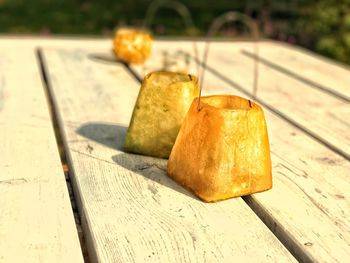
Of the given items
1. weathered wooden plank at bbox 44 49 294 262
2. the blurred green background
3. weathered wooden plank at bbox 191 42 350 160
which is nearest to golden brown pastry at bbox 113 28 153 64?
weathered wooden plank at bbox 191 42 350 160

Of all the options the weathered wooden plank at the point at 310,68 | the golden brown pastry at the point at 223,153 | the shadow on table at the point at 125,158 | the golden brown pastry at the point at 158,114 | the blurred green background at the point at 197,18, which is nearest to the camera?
the golden brown pastry at the point at 223,153

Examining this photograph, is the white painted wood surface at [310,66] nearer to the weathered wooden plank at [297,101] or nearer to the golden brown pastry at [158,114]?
the weathered wooden plank at [297,101]

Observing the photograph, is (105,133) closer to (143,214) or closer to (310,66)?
(143,214)

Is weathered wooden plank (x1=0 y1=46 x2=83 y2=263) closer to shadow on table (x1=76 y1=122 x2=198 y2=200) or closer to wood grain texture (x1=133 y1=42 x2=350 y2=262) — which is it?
shadow on table (x1=76 y1=122 x2=198 y2=200)

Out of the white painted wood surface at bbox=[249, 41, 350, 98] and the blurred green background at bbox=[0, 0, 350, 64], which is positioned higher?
the white painted wood surface at bbox=[249, 41, 350, 98]

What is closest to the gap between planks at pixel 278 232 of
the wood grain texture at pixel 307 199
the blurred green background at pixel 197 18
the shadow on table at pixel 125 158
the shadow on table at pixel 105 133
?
the wood grain texture at pixel 307 199

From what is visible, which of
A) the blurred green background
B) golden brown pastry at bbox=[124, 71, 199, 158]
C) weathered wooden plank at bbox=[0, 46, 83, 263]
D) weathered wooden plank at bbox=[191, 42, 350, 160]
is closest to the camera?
weathered wooden plank at bbox=[0, 46, 83, 263]

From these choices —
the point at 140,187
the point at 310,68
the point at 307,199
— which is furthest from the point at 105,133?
the point at 310,68
